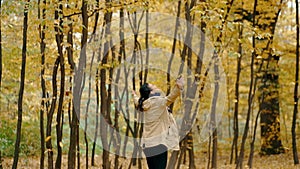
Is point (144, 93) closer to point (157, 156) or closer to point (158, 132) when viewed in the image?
point (158, 132)

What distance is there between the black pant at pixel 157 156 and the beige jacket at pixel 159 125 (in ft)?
0.17

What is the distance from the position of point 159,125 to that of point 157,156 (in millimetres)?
339

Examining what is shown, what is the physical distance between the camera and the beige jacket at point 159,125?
4.87 m

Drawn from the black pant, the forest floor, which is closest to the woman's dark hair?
the black pant

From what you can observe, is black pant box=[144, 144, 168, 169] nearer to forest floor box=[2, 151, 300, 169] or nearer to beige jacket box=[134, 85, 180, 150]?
beige jacket box=[134, 85, 180, 150]

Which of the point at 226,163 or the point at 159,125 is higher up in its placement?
the point at 159,125

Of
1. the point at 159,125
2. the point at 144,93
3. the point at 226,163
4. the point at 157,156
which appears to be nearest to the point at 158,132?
the point at 159,125

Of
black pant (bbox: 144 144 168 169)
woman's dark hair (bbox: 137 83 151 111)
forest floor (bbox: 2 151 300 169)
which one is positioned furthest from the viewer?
forest floor (bbox: 2 151 300 169)

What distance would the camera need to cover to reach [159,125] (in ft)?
16.1

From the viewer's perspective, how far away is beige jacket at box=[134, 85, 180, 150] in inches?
192

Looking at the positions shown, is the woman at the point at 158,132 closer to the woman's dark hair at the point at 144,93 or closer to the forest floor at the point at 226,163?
the woman's dark hair at the point at 144,93

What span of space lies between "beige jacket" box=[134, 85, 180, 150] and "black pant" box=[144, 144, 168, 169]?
0.05 meters

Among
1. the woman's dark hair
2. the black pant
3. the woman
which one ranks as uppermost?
the woman's dark hair

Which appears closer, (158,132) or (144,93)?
(158,132)
